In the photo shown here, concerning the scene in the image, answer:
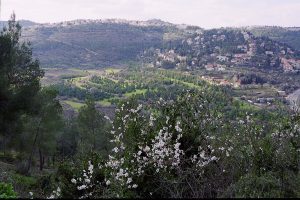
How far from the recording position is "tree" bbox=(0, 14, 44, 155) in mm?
18766

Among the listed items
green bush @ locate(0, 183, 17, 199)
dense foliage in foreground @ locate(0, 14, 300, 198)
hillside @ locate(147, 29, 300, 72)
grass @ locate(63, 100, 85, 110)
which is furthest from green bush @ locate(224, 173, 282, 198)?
hillside @ locate(147, 29, 300, 72)

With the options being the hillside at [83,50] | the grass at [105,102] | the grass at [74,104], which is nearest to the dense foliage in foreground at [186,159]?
the grass at [74,104]

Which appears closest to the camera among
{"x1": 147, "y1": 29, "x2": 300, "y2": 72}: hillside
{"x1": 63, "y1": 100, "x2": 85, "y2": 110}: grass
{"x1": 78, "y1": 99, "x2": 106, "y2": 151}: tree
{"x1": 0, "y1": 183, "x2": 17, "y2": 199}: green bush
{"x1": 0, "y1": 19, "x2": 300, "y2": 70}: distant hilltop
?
{"x1": 0, "y1": 183, "x2": 17, "y2": 199}: green bush

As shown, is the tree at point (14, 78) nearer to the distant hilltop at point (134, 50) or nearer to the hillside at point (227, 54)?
the hillside at point (227, 54)

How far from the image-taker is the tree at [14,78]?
18766 millimetres

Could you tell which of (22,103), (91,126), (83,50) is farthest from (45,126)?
(83,50)

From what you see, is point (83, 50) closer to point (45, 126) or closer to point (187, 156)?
point (45, 126)

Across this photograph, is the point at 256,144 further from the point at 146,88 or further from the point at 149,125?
the point at 146,88

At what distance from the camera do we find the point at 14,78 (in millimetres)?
20203

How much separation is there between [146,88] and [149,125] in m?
87.2

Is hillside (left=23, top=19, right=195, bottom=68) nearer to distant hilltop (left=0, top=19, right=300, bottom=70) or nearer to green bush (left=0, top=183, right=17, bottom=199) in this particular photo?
distant hilltop (left=0, top=19, right=300, bottom=70)

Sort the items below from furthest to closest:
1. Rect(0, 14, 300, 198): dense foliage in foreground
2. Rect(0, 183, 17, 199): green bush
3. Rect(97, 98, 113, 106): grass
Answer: Rect(97, 98, 113, 106): grass → Rect(0, 14, 300, 198): dense foliage in foreground → Rect(0, 183, 17, 199): green bush

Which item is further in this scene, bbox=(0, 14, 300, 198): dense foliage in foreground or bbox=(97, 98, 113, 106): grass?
bbox=(97, 98, 113, 106): grass

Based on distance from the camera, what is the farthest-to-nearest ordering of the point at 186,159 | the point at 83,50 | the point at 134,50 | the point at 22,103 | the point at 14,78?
1. the point at 134,50
2. the point at 83,50
3. the point at 14,78
4. the point at 22,103
5. the point at 186,159
